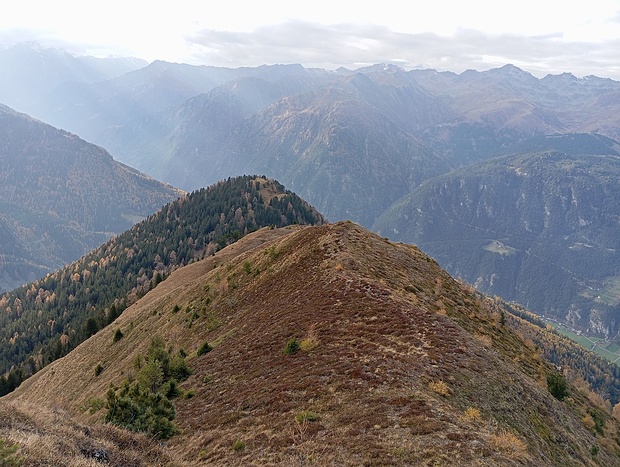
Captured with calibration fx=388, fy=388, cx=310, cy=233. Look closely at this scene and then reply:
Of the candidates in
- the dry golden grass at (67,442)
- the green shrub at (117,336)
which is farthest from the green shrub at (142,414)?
the green shrub at (117,336)

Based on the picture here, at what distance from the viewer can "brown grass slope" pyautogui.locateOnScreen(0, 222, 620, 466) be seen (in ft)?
64.0

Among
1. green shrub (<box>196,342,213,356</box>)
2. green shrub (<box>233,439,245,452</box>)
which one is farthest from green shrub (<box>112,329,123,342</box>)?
green shrub (<box>233,439,245,452</box>)

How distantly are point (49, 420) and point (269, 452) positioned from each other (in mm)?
11268

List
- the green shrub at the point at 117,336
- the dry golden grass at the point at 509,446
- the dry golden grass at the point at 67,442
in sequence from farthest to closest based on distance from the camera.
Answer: the green shrub at the point at 117,336 → the dry golden grass at the point at 509,446 → the dry golden grass at the point at 67,442

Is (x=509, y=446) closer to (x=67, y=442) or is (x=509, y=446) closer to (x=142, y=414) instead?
(x=67, y=442)

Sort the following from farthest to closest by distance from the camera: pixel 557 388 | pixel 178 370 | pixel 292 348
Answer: pixel 557 388
pixel 178 370
pixel 292 348

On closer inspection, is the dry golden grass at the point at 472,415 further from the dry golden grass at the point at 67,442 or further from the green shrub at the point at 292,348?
the dry golden grass at the point at 67,442

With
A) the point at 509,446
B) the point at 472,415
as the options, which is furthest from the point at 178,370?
the point at 509,446

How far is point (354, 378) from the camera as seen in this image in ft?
81.5

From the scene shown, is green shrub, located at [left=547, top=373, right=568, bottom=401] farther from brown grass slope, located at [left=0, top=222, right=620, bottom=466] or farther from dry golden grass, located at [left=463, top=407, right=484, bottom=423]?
dry golden grass, located at [left=463, top=407, right=484, bottom=423]

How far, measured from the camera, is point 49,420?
19.7m

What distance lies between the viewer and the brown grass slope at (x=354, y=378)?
768 inches

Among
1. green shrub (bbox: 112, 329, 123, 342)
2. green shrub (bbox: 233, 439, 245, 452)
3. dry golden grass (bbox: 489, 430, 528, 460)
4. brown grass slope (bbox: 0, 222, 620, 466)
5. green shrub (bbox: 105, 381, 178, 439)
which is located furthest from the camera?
green shrub (bbox: 112, 329, 123, 342)

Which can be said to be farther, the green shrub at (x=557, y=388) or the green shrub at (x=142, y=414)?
the green shrub at (x=557, y=388)
